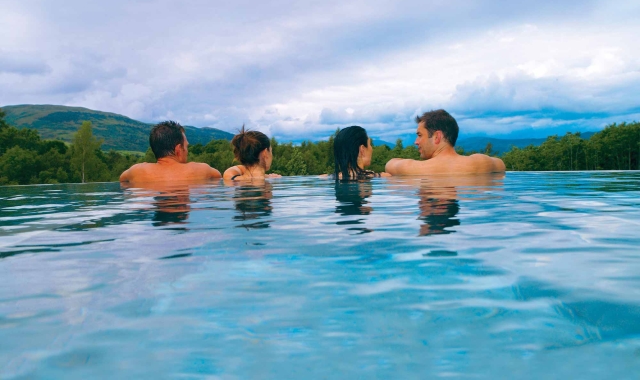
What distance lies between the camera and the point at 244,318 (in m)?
1.75

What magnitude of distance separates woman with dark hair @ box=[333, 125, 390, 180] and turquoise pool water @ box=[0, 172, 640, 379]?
6.02m

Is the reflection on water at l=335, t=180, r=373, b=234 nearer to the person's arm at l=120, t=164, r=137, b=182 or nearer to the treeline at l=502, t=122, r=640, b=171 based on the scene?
the person's arm at l=120, t=164, r=137, b=182

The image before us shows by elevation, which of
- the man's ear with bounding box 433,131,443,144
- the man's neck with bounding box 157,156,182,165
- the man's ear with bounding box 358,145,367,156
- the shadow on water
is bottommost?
the shadow on water

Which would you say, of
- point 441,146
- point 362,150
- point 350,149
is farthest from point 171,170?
point 441,146

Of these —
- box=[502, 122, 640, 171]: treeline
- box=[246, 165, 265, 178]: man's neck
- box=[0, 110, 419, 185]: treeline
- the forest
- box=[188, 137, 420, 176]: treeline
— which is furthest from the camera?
box=[188, 137, 420, 176]: treeline

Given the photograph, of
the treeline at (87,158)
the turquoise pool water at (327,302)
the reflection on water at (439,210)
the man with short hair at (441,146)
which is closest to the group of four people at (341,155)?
the man with short hair at (441,146)

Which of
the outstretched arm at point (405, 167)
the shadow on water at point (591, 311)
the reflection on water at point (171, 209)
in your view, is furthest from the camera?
the outstretched arm at point (405, 167)

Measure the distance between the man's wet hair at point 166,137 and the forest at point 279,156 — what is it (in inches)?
2218

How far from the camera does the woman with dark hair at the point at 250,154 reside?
10.8 metres

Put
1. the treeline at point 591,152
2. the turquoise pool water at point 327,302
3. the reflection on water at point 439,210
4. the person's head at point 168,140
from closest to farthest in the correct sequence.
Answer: the turquoise pool water at point 327,302, the reflection on water at point 439,210, the person's head at point 168,140, the treeline at point 591,152

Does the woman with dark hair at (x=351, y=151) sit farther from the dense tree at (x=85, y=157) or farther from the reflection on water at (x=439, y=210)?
the dense tree at (x=85, y=157)

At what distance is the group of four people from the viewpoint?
9.92 meters

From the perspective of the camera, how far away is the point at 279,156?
284 feet

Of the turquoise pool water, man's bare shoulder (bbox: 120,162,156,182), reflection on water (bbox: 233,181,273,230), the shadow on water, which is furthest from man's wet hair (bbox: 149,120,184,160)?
the shadow on water
